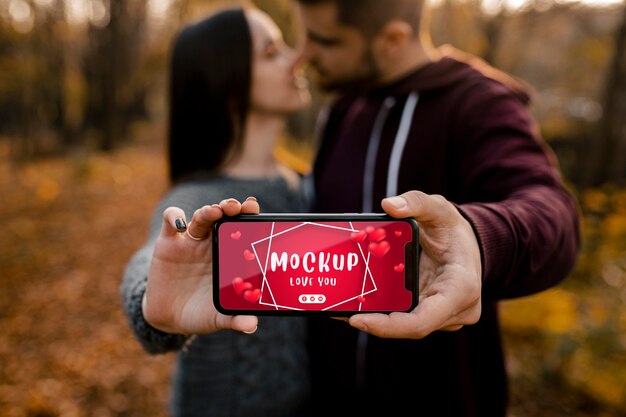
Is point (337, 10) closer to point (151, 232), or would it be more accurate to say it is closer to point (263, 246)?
point (151, 232)

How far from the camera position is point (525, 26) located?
962cm

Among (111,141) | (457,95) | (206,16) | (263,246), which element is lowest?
(111,141)

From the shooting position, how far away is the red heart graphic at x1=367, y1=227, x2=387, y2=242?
117 centimetres

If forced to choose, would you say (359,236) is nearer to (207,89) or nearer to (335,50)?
(207,89)

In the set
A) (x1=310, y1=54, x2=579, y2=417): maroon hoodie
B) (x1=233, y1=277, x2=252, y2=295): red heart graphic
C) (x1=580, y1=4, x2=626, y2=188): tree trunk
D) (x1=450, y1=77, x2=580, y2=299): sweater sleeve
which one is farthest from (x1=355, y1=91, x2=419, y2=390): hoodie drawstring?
(x1=580, y1=4, x2=626, y2=188): tree trunk

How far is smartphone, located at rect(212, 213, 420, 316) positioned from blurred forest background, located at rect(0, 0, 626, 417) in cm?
140

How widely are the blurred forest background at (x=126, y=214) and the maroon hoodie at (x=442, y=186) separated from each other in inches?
20.9

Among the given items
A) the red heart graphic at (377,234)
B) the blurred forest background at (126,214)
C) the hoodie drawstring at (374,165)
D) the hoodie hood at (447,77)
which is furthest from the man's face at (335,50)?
the red heart graphic at (377,234)

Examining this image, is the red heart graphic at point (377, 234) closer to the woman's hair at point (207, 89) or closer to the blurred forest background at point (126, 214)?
the woman's hair at point (207, 89)

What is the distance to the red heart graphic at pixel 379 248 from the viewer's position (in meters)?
1.18

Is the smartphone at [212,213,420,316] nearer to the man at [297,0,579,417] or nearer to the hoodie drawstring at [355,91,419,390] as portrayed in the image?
the man at [297,0,579,417]

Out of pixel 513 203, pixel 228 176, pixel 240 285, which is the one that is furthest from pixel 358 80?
pixel 240 285

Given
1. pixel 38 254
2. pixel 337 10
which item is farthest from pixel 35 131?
pixel 337 10

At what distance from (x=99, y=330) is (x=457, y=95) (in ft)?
15.8
